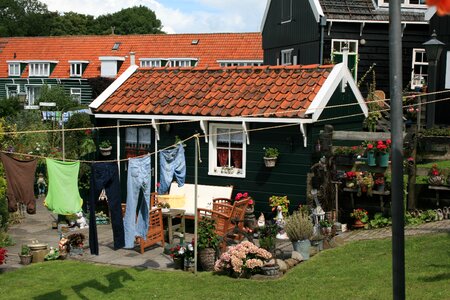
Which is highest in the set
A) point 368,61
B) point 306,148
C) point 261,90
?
point 368,61

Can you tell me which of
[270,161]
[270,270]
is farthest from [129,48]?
[270,270]

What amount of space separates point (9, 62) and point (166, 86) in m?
33.4

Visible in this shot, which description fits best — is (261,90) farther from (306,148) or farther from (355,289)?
(355,289)

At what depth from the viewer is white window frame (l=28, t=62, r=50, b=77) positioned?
153 feet

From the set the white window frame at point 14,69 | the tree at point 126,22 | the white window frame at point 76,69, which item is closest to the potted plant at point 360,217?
the white window frame at point 76,69

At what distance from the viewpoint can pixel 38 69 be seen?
4697 centimetres

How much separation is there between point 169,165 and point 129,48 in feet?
107

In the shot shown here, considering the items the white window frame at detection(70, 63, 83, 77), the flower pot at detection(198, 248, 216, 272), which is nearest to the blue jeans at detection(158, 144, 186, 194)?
the flower pot at detection(198, 248, 216, 272)

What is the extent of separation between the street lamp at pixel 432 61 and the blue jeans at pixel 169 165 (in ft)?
20.4

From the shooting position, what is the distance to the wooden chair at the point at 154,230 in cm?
1409

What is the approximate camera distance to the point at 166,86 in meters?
17.8

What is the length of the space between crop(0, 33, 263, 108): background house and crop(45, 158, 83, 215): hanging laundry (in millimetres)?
28905

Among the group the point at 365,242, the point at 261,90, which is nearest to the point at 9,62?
the point at 261,90

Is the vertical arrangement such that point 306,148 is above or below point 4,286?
above
